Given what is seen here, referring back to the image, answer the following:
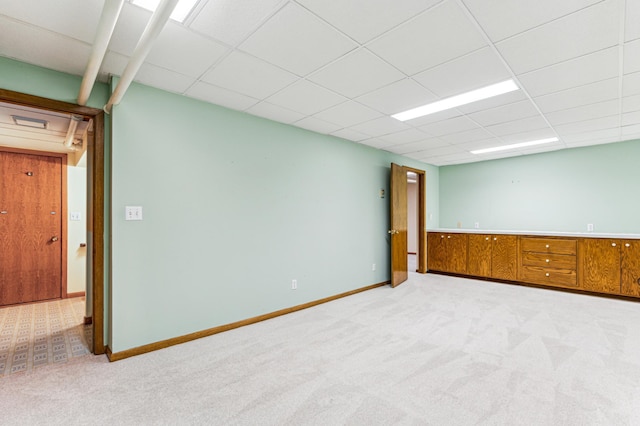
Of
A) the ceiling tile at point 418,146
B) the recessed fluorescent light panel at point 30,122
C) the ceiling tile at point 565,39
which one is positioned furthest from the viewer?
the ceiling tile at point 418,146

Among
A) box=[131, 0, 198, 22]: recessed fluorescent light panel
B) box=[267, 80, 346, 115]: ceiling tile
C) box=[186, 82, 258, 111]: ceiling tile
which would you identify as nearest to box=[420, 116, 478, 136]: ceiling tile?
box=[267, 80, 346, 115]: ceiling tile

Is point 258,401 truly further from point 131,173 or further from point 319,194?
point 319,194

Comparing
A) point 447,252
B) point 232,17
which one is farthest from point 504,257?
point 232,17

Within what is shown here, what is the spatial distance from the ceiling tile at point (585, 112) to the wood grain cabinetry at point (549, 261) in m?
2.07

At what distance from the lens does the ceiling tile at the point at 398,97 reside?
8.97 ft

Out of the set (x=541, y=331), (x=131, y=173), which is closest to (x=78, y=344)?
(x=131, y=173)

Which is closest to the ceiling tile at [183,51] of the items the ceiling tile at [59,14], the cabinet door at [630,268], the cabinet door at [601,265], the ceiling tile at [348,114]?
the ceiling tile at [59,14]

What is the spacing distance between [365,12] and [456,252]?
16.9ft

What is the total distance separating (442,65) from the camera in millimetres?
2348

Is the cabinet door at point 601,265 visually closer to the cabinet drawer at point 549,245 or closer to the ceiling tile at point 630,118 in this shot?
the cabinet drawer at point 549,245

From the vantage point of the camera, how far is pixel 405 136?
4.32 metres

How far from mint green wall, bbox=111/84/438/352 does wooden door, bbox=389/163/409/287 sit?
902 millimetres

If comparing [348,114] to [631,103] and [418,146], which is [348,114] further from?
[631,103]

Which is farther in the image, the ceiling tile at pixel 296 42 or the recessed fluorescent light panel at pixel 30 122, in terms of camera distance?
the recessed fluorescent light panel at pixel 30 122
